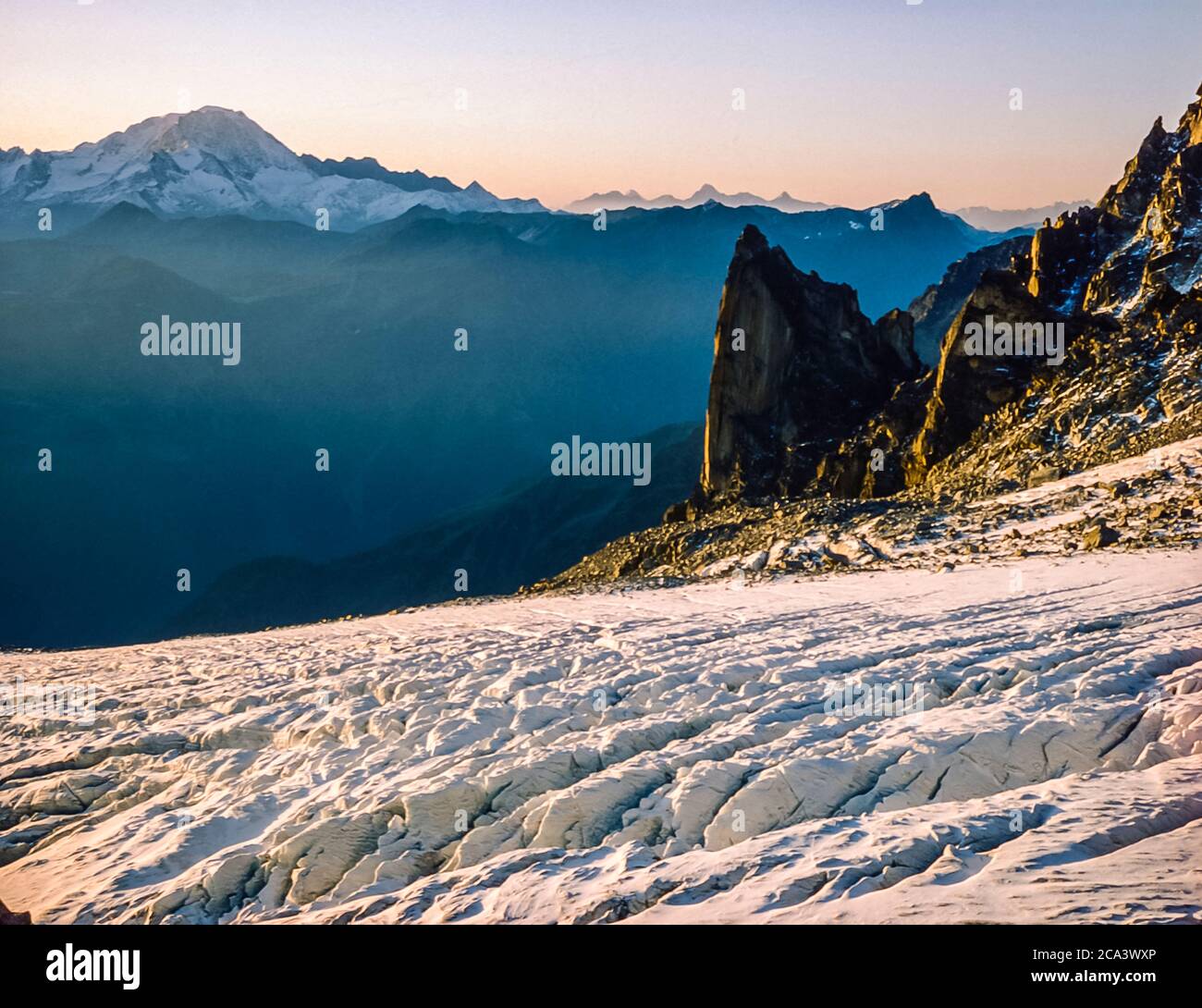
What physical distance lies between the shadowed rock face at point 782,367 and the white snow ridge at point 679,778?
152 ft

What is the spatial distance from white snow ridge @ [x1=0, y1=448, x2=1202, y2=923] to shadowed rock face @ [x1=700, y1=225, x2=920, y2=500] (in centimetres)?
4621

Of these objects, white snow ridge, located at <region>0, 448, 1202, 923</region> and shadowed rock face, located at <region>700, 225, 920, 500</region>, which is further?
shadowed rock face, located at <region>700, 225, 920, 500</region>

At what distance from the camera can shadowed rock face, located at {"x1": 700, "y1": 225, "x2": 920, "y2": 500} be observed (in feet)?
224

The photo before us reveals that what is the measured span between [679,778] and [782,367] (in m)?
59.6

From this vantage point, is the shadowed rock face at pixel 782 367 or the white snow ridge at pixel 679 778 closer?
the white snow ridge at pixel 679 778

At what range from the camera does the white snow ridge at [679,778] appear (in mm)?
9789

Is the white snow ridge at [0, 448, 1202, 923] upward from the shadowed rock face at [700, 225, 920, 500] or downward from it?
downward

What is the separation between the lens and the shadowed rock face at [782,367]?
6812cm

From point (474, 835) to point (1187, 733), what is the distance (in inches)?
361

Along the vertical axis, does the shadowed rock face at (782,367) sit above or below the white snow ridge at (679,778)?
above

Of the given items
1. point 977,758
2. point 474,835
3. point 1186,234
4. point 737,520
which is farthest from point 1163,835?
point 1186,234

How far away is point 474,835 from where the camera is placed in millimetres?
12367

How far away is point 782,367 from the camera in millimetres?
69812
